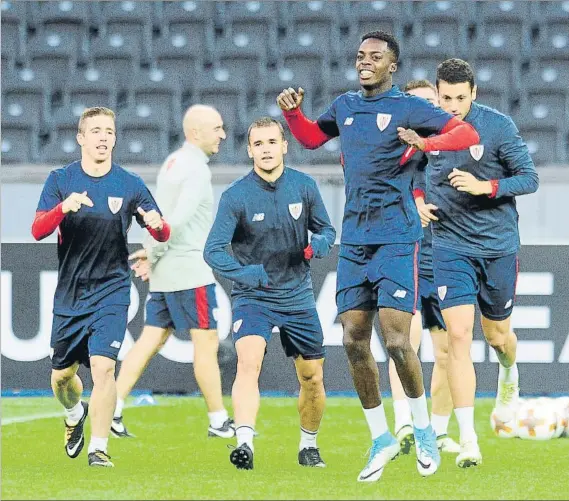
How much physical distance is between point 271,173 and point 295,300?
0.69 metres

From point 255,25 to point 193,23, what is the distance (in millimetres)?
730

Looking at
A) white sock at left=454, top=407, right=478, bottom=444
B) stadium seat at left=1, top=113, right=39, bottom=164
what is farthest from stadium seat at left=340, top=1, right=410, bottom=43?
white sock at left=454, top=407, right=478, bottom=444

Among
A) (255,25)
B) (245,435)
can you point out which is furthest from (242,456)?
(255,25)

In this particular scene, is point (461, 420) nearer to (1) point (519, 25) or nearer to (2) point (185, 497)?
(2) point (185, 497)

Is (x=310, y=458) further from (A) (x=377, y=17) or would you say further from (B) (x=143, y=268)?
(A) (x=377, y=17)

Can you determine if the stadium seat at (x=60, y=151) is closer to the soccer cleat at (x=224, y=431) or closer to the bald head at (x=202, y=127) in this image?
the bald head at (x=202, y=127)

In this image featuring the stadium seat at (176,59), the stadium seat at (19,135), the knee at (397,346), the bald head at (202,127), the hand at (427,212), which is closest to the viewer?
the knee at (397,346)

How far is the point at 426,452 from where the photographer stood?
6219mm

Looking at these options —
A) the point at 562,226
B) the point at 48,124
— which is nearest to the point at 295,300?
the point at 562,226

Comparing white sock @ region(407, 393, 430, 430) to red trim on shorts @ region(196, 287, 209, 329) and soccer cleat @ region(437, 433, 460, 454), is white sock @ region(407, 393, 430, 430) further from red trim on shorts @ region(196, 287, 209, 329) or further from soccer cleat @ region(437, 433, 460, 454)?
red trim on shorts @ region(196, 287, 209, 329)

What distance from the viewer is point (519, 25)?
47.9ft

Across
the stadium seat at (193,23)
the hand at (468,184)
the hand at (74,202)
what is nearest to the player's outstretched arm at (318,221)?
the hand at (468,184)

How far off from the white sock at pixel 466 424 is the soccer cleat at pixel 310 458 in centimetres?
75

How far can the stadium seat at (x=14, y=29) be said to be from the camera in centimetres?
1485
